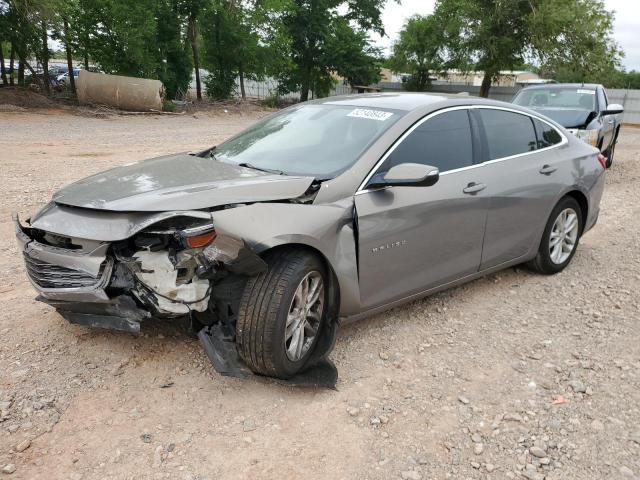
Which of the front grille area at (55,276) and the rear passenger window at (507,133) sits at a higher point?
the rear passenger window at (507,133)

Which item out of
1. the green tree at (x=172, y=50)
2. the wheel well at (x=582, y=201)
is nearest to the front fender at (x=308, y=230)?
the wheel well at (x=582, y=201)

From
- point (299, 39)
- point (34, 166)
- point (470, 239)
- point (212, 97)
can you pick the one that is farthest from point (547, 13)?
point (470, 239)

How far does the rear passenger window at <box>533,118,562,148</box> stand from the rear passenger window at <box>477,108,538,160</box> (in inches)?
3.0

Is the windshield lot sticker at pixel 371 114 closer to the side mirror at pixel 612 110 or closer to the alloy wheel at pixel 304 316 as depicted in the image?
the alloy wheel at pixel 304 316

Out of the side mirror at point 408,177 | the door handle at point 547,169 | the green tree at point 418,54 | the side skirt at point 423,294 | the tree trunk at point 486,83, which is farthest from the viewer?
the green tree at point 418,54

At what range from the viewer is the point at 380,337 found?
12.9 feet

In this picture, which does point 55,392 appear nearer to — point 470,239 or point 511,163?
point 470,239

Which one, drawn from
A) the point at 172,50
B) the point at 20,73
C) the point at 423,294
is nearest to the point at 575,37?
the point at 172,50

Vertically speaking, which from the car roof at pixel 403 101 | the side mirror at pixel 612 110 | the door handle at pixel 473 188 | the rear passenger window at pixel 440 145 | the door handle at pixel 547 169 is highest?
the car roof at pixel 403 101

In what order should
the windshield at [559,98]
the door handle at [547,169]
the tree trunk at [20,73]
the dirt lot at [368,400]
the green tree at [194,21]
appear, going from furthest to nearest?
the green tree at [194,21] → the tree trunk at [20,73] → the windshield at [559,98] → the door handle at [547,169] → the dirt lot at [368,400]

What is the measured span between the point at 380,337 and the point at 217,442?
1513 mm

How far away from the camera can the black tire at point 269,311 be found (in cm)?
302

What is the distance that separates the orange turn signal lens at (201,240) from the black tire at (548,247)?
3218 millimetres

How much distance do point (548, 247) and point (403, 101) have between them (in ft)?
6.50
